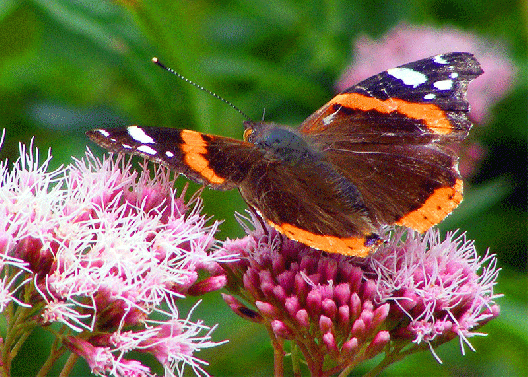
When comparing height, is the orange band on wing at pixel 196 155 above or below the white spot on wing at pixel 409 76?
below

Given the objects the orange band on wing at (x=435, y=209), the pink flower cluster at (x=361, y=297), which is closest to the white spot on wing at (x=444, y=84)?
the orange band on wing at (x=435, y=209)

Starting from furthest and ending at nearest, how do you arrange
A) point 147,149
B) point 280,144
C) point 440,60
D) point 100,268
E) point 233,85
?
point 233,85, point 440,60, point 280,144, point 147,149, point 100,268

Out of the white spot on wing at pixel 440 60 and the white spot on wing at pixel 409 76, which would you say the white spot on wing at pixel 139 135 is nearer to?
the white spot on wing at pixel 409 76

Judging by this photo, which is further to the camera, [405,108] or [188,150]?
[405,108]

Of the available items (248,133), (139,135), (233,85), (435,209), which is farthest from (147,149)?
(233,85)

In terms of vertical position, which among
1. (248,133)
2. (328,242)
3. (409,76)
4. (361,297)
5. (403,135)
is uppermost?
(409,76)

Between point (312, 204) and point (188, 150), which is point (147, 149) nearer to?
point (188, 150)

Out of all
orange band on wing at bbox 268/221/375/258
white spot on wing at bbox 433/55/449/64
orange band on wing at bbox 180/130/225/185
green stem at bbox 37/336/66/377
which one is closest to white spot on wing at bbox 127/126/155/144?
orange band on wing at bbox 180/130/225/185
